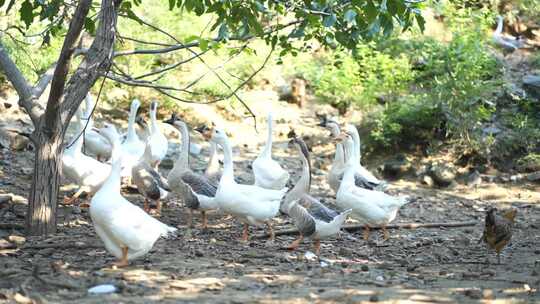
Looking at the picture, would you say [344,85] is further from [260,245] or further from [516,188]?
[260,245]

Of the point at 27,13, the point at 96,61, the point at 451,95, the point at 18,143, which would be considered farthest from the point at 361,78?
the point at 27,13

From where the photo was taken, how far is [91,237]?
341 inches

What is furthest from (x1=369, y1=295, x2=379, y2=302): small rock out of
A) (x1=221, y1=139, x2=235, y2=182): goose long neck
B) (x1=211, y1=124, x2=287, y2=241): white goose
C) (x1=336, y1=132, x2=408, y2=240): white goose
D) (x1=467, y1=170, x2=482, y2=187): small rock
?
(x1=467, y1=170, x2=482, y2=187): small rock

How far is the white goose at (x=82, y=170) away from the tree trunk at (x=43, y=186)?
191 cm

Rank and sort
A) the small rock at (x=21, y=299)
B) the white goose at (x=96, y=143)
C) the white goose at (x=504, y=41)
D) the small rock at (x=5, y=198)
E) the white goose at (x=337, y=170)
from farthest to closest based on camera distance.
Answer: the white goose at (x=504, y=41)
the white goose at (x=96, y=143)
the white goose at (x=337, y=170)
the small rock at (x=5, y=198)
the small rock at (x=21, y=299)

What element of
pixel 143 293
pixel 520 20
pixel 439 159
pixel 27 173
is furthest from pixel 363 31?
pixel 520 20

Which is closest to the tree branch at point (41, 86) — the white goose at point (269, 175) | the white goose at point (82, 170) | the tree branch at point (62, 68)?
the tree branch at point (62, 68)

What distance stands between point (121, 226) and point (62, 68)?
1.82m

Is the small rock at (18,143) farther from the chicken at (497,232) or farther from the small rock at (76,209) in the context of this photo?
the chicken at (497,232)

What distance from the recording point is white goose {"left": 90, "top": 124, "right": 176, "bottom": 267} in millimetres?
7117

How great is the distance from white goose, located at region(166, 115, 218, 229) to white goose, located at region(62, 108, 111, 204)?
89 cm

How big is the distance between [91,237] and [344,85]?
8.32 metres

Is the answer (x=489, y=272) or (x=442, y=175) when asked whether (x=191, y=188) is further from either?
(x=442, y=175)

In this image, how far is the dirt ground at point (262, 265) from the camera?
6.29 metres
